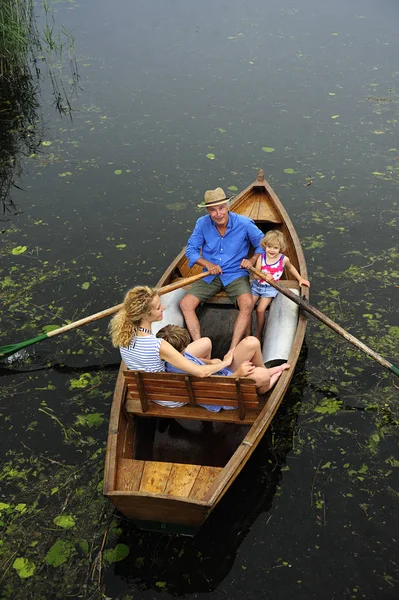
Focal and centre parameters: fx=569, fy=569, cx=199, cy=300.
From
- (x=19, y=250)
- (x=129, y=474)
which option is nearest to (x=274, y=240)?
(x=129, y=474)

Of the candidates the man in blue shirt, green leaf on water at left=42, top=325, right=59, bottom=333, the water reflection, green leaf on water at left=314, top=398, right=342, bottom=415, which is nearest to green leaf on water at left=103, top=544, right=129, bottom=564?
the man in blue shirt

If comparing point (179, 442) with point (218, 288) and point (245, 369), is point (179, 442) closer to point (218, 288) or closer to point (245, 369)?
point (245, 369)

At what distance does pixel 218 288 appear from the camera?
6.88 metres

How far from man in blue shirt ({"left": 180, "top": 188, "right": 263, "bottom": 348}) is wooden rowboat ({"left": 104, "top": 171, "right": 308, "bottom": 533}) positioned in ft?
2.68

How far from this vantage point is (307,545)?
486 centimetres

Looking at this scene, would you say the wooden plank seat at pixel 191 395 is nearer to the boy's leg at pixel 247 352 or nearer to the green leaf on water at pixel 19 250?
the boy's leg at pixel 247 352

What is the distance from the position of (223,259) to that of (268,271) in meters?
0.56

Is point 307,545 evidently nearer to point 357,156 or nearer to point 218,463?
point 218,463

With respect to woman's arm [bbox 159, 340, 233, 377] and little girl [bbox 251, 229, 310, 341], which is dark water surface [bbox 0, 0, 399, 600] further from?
woman's arm [bbox 159, 340, 233, 377]

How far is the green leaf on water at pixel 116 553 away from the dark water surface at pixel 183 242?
0.07 feet

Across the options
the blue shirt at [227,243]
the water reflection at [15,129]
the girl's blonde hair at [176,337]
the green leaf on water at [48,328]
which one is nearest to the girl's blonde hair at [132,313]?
the girl's blonde hair at [176,337]

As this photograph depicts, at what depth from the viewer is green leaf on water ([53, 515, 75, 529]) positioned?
511cm

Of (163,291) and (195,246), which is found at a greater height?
(195,246)

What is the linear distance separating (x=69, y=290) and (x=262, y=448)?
12.8ft
